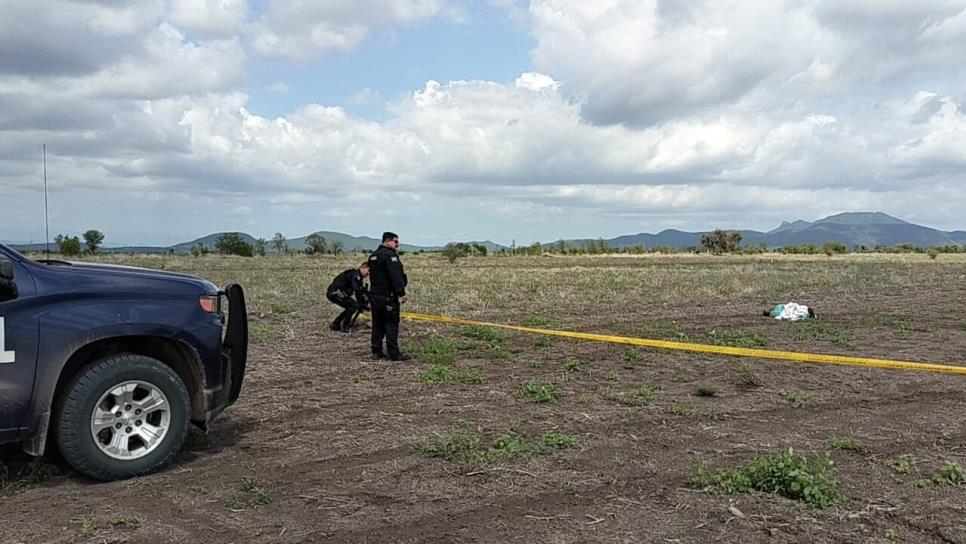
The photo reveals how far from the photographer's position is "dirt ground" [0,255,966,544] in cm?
425

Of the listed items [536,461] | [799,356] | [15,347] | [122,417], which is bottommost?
[536,461]

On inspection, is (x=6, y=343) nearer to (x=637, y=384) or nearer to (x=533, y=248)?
(x=637, y=384)

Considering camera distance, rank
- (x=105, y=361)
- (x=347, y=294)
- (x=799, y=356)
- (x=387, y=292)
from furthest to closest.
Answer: (x=347, y=294) → (x=387, y=292) → (x=799, y=356) → (x=105, y=361)

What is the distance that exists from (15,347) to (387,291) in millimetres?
5685

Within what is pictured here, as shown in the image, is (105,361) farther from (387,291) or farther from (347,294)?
(347,294)

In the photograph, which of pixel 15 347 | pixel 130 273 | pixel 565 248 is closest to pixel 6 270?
pixel 15 347

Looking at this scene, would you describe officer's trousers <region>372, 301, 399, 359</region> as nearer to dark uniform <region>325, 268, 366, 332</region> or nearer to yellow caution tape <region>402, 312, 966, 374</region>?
dark uniform <region>325, 268, 366, 332</region>

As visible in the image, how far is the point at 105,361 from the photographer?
198 inches

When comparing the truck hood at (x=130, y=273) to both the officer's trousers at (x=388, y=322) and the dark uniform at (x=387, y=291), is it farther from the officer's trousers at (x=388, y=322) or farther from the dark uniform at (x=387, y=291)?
the officer's trousers at (x=388, y=322)

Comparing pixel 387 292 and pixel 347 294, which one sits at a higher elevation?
pixel 387 292

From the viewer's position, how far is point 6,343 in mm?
4676

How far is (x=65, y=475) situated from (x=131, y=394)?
777 mm

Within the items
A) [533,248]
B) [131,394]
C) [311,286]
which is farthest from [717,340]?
[533,248]

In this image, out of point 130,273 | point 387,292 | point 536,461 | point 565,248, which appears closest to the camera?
point 130,273
